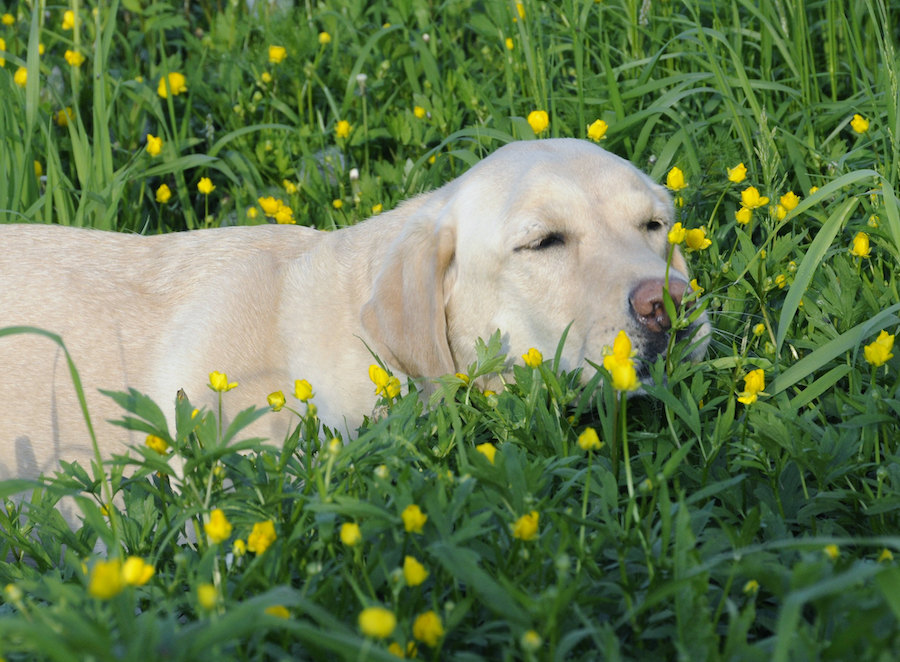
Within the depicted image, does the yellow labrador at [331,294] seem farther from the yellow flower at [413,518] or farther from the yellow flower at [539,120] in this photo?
the yellow flower at [413,518]

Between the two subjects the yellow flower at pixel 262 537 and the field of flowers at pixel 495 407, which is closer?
the field of flowers at pixel 495 407

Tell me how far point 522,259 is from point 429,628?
62.9 inches

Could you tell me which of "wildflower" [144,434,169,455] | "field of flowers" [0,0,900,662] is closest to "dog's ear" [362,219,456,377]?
"field of flowers" [0,0,900,662]

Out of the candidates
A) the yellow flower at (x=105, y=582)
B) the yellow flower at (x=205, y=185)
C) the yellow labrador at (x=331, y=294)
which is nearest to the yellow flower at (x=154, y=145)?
the yellow flower at (x=205, y=185)

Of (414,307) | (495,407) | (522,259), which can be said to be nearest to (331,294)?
(414,307)

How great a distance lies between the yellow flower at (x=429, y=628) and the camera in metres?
1.37

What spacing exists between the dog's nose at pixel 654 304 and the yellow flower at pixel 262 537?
3.96ft

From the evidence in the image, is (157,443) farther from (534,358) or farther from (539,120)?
(539,120)

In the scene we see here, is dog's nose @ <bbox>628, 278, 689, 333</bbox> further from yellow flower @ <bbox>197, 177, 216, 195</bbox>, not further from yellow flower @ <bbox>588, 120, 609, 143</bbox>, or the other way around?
yellow flower @ <bbox>197, 177, 216, 195</bbox>

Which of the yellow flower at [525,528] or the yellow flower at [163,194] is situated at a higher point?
the yellow flower at [163,194]

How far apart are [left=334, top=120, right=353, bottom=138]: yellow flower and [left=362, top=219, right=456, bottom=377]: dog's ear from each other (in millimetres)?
1503

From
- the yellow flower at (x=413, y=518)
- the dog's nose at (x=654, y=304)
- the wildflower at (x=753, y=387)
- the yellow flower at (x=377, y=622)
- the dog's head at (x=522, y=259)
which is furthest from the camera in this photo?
the dog's head at (x=522, y=259)

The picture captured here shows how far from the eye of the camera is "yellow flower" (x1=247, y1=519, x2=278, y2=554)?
163 centimetres

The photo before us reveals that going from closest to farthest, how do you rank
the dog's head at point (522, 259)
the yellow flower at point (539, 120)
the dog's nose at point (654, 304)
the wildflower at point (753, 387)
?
the wildflower at point (753, 387) < the dog's nose at point (654, 304) < the dog's head at point (522, 259) < the yellow flower at point (539, 120)
